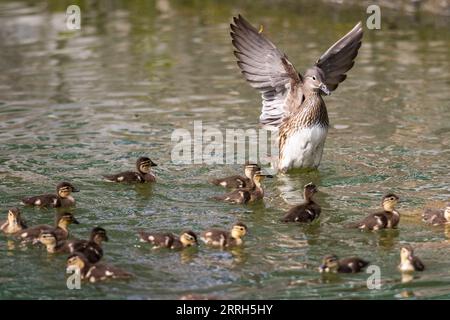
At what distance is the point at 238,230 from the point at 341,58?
3.83m

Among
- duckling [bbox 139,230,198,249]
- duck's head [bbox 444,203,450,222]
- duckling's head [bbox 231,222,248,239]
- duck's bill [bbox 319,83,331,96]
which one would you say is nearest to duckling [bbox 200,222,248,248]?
duckling's head [bbox 231,222,248,239]

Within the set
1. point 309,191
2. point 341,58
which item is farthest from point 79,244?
point 341,58

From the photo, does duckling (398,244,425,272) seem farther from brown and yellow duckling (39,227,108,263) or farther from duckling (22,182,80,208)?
duckling (22,182,80,208)

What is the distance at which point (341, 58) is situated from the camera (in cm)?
1241

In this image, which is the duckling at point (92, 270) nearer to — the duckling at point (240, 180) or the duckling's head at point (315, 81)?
the duckling at point (240, 180)

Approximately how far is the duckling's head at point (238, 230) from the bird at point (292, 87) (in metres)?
2.64

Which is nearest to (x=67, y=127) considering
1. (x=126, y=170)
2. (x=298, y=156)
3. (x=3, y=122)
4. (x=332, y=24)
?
(x=3, y=122)

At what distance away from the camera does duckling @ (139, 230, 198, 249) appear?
358 inches

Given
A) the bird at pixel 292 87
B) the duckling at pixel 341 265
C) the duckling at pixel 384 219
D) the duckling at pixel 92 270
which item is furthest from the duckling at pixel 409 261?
the bird at pixel 292 87

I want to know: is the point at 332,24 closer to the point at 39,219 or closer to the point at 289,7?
the point at 289,7

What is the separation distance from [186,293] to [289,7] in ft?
43.4

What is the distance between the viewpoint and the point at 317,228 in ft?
32.3

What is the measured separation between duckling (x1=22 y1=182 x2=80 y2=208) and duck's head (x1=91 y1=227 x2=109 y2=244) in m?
1.29

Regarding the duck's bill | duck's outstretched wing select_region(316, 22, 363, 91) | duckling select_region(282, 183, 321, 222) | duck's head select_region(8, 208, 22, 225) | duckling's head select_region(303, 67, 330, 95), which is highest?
duck's outstretched wing select_region(316, 22, 363, 91)
